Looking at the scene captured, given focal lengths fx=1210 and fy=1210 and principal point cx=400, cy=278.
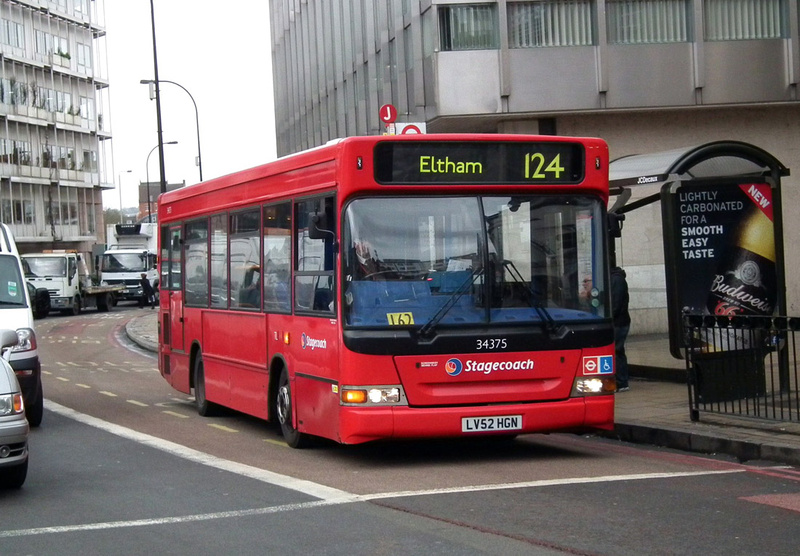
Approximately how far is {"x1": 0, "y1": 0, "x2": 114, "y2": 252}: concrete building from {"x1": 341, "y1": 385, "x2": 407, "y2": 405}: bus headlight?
236 feet

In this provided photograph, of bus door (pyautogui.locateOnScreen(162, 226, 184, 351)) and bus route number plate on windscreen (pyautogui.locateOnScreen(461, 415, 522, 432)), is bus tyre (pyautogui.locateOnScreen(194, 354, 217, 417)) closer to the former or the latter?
bus door (pyautogui.locateOnScreen(162, 226, 184, 351))

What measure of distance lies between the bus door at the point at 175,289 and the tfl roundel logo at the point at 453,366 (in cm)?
658

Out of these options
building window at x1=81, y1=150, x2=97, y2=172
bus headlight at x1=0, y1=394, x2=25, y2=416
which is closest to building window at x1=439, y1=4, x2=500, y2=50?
bus headlight at x1=0, y1=394, x2=25, y2=416

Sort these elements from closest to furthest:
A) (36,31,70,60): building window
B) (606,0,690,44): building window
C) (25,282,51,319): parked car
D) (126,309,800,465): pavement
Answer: (126,309,800,465): pavement, (25,282,51,319): parked car, (606,0,690,44): building window, (36,31,70,60): building window

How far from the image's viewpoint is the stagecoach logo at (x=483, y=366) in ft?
33.4

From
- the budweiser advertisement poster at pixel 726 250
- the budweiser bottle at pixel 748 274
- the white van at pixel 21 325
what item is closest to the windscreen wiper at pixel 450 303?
the budweiser advertisement poster at pixel 726 250

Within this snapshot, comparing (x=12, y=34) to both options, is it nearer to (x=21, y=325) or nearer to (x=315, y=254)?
(x=21, y=325)

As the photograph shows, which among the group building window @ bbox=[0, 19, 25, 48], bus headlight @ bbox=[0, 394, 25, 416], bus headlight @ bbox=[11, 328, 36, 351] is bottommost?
bus headlight @ bbox=[0, 394, 25, 416]

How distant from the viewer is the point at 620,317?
15312mm

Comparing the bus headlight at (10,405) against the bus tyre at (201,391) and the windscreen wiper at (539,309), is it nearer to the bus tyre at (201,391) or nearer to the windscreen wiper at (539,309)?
the windscreen wiper at (539,309)

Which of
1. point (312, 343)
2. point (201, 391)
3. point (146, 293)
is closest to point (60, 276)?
point (146, 293)

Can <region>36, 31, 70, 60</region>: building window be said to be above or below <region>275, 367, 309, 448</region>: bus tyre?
above

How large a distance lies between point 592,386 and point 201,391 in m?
6.22

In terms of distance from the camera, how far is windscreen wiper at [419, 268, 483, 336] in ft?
33.2
